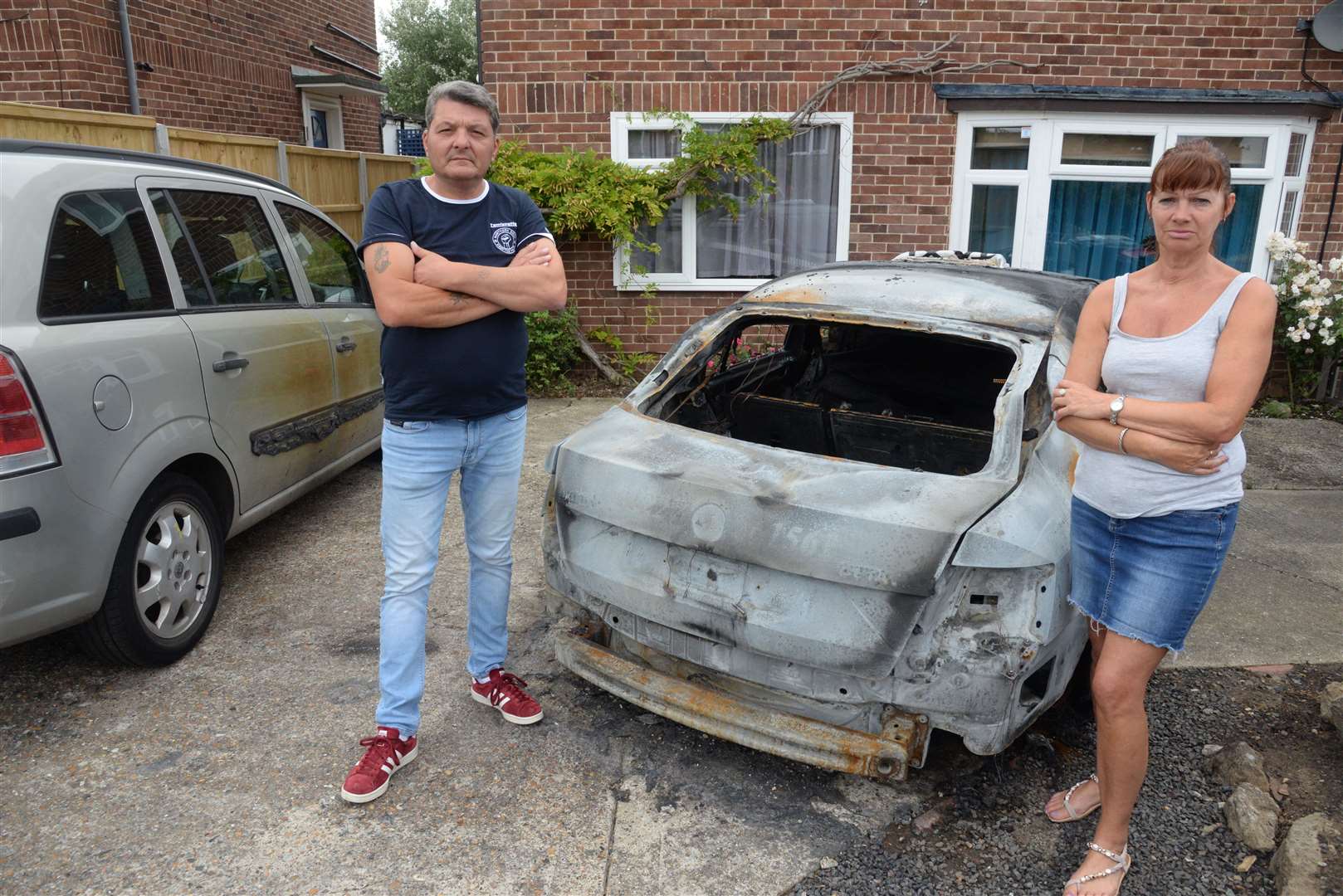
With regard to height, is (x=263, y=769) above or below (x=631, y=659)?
below

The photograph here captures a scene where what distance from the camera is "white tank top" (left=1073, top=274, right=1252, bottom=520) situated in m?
2.23

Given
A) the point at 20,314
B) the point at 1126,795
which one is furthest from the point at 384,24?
the point at 1126,795

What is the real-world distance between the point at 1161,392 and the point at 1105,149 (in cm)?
673

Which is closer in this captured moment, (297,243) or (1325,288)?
(297,243)

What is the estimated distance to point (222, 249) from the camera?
13.6 ft

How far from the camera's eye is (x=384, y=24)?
3033 cm

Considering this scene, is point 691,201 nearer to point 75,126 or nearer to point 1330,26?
point 75,126

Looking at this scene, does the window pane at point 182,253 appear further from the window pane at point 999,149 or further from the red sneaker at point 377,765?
the window pane at point 999,149

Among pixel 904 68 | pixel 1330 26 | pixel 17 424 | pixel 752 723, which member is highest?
pixel 1330 26

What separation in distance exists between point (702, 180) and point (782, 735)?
6.30 meters

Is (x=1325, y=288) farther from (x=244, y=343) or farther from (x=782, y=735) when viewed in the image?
(x=244, y=343)

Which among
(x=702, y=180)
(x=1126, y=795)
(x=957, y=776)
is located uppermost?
(x=702, y=180)

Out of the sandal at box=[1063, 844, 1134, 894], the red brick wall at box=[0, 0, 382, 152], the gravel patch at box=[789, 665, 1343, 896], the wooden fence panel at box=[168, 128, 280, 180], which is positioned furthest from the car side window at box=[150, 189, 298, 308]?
the red brick wall at box=[0, 0, 382, 152]

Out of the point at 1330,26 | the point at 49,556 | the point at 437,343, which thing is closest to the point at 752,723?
the point at 437,343
